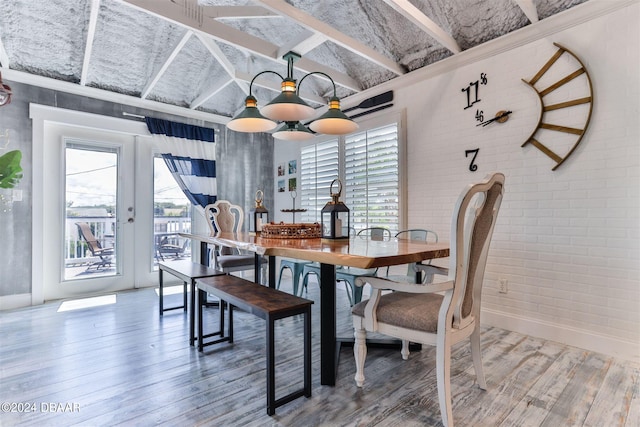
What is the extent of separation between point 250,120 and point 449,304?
191 centimetres

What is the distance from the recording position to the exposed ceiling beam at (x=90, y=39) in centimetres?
246

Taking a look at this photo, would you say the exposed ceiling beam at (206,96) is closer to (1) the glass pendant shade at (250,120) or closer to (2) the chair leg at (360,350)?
(1) the glass pendant shade at (250,120)

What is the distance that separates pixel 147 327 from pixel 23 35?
9.75 ft

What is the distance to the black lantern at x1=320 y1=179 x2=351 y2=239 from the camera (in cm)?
202

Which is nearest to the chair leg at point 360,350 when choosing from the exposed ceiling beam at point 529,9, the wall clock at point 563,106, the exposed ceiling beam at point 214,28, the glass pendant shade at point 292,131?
the glass pendant shade at point 292,131

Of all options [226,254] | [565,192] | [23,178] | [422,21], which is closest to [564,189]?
[565,192]

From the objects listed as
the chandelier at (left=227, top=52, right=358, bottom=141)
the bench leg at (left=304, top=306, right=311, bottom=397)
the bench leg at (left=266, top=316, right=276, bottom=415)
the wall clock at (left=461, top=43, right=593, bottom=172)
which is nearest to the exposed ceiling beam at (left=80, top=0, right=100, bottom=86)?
the chandelier at (left=227, top=52, right=358, bottom=141)

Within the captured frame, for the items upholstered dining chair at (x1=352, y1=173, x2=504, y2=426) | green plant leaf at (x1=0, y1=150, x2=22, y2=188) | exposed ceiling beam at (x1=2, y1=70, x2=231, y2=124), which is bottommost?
upholstered dining chair at (x1=352, y1=173, x2=504, y2=426)

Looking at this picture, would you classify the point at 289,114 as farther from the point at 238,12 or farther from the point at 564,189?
the point at 564,189

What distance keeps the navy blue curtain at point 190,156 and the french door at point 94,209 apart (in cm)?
23

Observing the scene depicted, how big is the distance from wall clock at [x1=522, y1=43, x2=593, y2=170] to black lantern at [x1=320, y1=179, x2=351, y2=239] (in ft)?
5.62

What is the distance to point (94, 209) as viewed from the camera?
3.92 metres

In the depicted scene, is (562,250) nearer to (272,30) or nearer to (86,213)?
(272,30)

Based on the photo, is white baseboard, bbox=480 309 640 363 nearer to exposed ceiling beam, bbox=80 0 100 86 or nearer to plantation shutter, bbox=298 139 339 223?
plantation shutter, bbox=298 139 339 223
